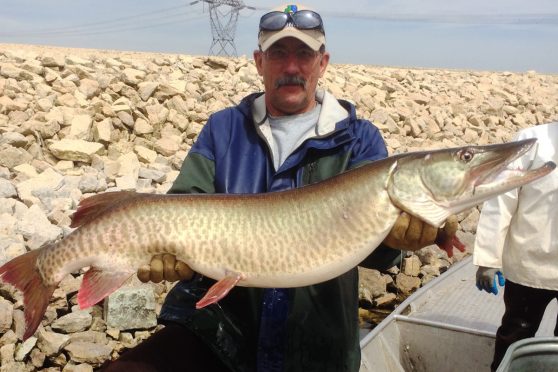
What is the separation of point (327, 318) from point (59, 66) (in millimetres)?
10369

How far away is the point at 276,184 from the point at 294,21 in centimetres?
93

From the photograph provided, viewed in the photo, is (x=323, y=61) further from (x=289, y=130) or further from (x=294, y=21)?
(x=289, y=130)

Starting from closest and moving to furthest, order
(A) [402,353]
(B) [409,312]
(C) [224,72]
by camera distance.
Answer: (A) [402,353] < (B) [409,312] < (C) [224,72]

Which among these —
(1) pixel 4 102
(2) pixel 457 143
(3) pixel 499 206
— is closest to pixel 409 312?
(3) pixel 499 206

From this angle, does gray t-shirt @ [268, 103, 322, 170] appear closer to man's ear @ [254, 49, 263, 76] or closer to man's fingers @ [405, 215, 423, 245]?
man's ear @ [254, 49, 263, 76]

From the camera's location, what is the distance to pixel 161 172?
848 cm

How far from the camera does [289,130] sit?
128 inches

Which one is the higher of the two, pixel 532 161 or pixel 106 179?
pixel 532 161

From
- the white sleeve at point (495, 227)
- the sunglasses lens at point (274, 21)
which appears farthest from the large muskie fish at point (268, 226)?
the white sleeve at point (495, 227)

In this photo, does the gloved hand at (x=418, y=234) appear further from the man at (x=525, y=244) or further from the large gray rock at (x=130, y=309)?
the large gray rock at (x=130, y=309)

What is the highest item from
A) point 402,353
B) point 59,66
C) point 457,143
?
point 59,66

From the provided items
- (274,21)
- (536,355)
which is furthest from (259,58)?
(536,355)

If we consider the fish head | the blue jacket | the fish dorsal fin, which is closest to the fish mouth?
the fish head

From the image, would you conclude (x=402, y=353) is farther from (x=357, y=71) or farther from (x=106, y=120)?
(x=357, y=71)
